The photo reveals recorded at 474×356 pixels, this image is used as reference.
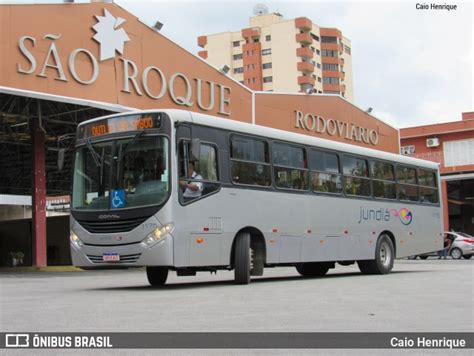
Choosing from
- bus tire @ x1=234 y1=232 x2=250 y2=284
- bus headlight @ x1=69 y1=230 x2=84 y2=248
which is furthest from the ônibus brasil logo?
bus headlight @ x1=69 y1=230 x2=84 y2=248

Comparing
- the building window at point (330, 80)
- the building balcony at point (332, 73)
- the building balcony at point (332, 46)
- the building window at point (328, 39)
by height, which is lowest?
the building window at point (330, 80)

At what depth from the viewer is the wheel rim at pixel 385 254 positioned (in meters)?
18.1

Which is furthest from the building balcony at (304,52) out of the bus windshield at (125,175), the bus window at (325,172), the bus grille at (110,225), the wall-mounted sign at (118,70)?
the bus grille at (110,225)

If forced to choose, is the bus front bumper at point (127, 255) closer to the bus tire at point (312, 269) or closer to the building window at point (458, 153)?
the bus tire at point (312, 269)

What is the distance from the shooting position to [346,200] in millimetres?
16828

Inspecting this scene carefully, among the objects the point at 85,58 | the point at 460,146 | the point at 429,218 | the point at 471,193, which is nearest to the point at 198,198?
the point at 429,218

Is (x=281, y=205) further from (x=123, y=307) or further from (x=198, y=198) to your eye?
(x=123, y=307)

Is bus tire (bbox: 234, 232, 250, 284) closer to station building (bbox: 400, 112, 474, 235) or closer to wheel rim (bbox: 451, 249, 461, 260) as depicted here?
wheel rim (bbox: 451, 249, 461, 260)

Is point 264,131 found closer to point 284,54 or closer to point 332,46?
point 284,54

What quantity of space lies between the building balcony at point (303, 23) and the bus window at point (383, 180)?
91.6m

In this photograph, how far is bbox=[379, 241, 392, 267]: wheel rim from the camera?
1808 cm

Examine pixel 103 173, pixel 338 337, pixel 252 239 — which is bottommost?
pixel 338 337

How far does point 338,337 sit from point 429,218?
14.5 metres

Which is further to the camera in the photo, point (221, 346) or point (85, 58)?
point (85, 58)
